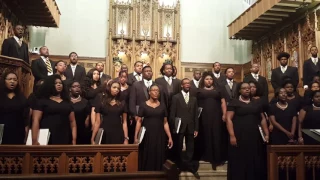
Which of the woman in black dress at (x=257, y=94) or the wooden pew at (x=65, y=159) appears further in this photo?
the woman in black dress at (x=257, y=94)

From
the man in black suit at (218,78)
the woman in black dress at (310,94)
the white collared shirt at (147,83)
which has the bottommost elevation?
the woman in black dress at (310,94)

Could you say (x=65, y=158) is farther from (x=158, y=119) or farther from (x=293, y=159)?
(x=293, y=159)

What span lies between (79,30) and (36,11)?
7.19ft

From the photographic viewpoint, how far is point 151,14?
11.4 metres

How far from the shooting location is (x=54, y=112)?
12.3 feet

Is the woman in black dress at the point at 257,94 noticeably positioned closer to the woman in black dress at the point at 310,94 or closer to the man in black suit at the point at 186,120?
the woman in black dress at the point at 310,94

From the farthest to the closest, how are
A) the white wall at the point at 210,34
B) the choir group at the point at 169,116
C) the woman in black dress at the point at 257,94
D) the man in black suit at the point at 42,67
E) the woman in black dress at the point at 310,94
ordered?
1. the white wall at the point at 210,34
2. the man in black suit at the point at 42,67
3. the woman in black dress at the point at 310,94
4. the woman in black dress at the point at 257,94
5. the choir group at the point at 169,116

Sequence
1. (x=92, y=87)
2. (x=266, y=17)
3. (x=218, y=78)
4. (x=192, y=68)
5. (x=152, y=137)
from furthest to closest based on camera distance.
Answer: (x=192, y=68), (x=266, y=17), (x=218, y=78), (x=92, y=87), (x=152, y=137)

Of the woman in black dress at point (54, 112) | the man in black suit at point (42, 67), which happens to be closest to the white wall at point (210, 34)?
the man in black suit at point (42, 67)

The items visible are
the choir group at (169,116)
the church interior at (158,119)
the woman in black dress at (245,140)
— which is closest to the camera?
the church interior at (158,119)

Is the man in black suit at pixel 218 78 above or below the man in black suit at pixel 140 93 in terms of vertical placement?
above

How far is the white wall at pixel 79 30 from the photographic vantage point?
1125 cm

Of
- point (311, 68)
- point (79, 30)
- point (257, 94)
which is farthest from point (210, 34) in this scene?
point (257, 94)

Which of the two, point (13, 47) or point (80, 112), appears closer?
point (80, 112)
